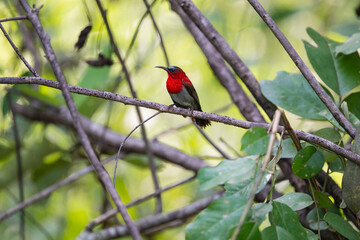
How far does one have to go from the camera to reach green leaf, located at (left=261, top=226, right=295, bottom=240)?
1247 mm

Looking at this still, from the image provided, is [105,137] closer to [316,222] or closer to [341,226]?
[316,222]

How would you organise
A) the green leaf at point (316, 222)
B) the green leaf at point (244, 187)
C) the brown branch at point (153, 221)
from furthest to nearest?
the brown branch at point (153, 221) → the green leaf at point (316, 222) → the green leaf at point (244, 187)

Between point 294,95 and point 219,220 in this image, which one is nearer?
point 219,220

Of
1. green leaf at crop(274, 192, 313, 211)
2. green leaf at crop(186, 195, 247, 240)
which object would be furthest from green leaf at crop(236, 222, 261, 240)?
green leaf at crop(274, 192, 313, 211)

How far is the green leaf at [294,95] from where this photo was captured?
218 centimetres

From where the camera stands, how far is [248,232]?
1.20 metres

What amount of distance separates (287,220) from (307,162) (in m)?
0.41

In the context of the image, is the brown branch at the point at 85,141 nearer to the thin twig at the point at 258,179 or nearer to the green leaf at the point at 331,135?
the thin twig at the point at 258,179

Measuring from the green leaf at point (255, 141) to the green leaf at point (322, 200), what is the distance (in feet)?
2.05

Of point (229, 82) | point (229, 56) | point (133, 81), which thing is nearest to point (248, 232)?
point (229, 56)

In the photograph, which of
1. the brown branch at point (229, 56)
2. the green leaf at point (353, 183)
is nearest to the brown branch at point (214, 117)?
the green leaf at point (353, 183)

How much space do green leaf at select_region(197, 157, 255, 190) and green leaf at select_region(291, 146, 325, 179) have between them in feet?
1.51

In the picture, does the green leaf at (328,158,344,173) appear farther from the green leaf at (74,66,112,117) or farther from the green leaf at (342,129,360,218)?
the green leaf at (74,66,112,117)

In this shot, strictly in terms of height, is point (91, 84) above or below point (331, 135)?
above
